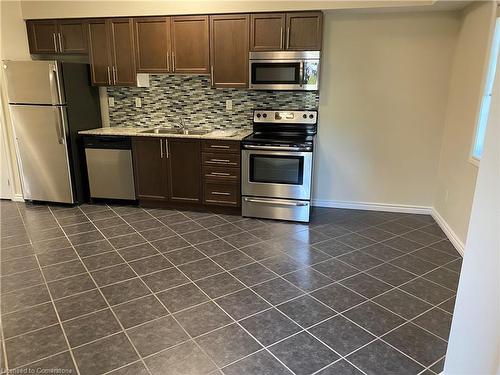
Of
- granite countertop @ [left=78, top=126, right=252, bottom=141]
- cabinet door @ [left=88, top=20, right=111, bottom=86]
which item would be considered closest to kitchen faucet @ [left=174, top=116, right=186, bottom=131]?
granite countertop @ [left=78, top=126, right=252, bottom=141]

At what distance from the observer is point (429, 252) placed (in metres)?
3.31

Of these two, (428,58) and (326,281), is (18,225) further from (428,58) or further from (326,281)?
(428,58)

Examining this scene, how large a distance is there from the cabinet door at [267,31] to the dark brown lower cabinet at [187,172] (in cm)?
111

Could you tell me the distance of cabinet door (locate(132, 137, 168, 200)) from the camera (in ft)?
14.1

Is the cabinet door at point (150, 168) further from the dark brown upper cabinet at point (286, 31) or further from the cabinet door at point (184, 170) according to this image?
Result: the dark brown upper cabinet at point (286, 31)

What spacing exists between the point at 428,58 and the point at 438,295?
2.62 meters

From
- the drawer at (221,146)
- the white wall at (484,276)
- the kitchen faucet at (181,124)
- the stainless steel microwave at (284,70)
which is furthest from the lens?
the kitchen faucet at (181,124)

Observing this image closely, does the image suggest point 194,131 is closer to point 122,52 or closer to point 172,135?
point 172,135

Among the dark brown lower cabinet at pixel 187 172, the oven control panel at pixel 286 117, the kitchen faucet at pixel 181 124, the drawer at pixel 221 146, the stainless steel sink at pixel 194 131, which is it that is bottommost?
the dark brown lower cabinet at pixel 187 172

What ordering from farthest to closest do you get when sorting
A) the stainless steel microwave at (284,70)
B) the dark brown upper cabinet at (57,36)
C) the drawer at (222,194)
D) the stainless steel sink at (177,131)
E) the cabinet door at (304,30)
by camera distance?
the stainless steel sink at (177,131) < the dark brown upper cabinet at (57,36) < the drawer at (222,194) < the stainless steel microwave at (284,70) < the cabinet door at (304,30)

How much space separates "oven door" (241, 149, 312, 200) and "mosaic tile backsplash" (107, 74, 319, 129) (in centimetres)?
75

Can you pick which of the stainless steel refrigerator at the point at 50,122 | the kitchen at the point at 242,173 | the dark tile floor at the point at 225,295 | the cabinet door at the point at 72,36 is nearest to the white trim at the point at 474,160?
the kitchen at the point at 242,173

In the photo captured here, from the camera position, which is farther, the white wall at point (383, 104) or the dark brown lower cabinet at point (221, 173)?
the dark brown lower cabinet at point (221, 173)

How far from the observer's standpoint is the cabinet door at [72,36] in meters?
4.38
